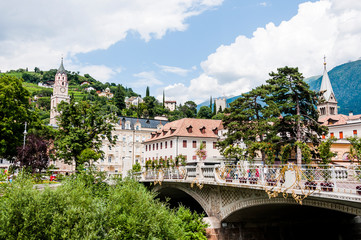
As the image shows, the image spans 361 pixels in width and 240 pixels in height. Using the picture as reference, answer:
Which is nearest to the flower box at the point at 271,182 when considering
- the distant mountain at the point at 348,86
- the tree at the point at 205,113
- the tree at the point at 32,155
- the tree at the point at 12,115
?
the tree at the point at 32,155

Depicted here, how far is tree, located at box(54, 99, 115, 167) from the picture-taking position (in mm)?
35125

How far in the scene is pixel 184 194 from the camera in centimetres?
3459

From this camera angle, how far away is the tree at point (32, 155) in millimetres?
32219

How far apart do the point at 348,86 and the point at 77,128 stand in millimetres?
127106

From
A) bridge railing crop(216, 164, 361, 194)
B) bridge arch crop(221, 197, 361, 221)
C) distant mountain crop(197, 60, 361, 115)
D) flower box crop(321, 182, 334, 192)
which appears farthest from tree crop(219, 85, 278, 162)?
distant mountain crop(197, 60, 361, 115)

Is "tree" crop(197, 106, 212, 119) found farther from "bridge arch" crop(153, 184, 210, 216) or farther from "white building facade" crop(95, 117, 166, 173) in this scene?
"bridge arch" crop(153, 184, 210, 216)

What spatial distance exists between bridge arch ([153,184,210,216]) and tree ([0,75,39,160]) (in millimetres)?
17232

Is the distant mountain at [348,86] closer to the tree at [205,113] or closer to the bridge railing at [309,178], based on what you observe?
the tree at [205,113]

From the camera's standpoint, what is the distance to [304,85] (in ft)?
119

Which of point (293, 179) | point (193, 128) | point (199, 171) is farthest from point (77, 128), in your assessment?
point (193, 128)

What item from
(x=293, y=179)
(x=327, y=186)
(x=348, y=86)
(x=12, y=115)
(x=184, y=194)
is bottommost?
(x=184, y=194)

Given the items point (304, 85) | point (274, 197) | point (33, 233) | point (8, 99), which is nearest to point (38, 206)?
point (33, 233)

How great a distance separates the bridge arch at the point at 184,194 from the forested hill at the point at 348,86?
10812cm

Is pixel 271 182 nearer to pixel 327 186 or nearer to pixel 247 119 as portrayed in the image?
pixel 327 186
